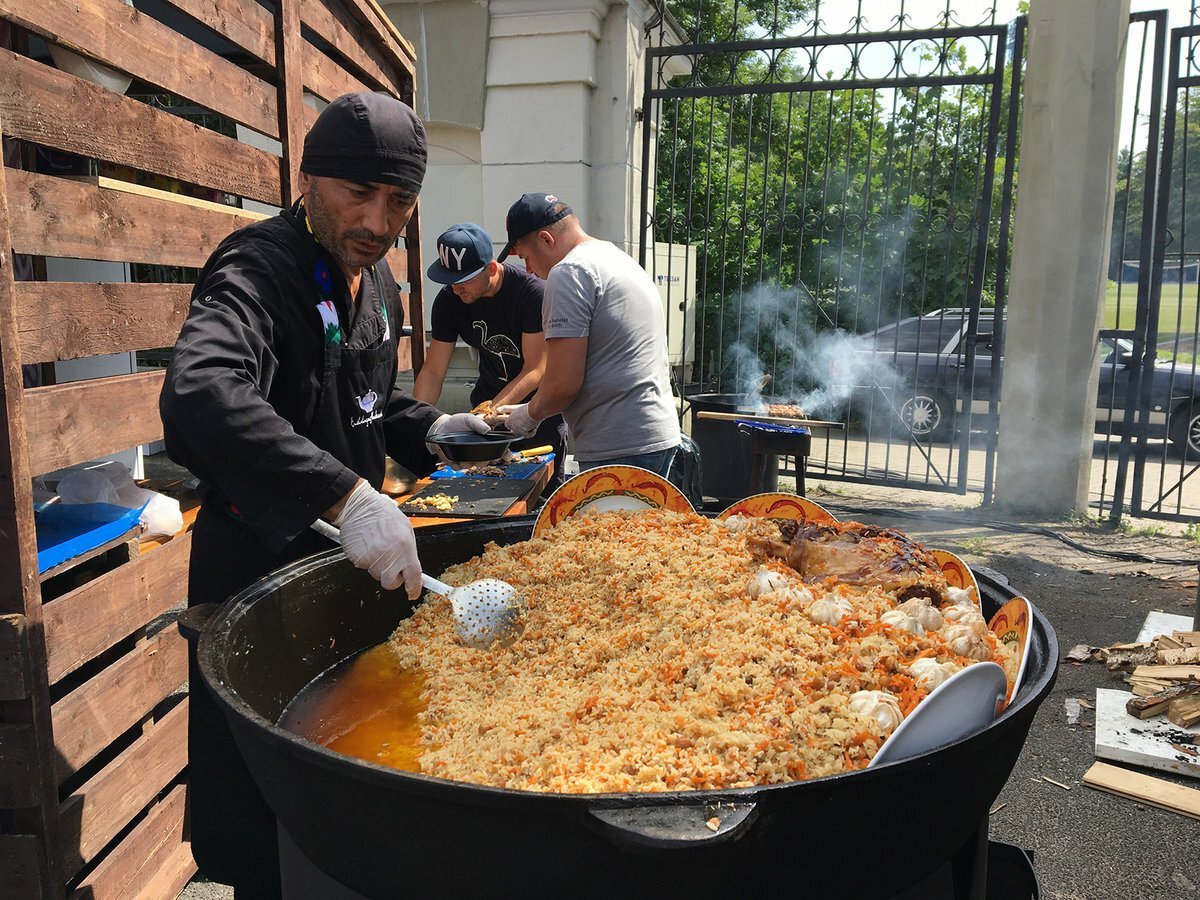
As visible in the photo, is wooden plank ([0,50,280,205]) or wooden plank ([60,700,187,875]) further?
wooden plank ([60,700,187,875])

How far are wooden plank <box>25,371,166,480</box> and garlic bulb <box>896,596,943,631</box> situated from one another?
6.15 feet

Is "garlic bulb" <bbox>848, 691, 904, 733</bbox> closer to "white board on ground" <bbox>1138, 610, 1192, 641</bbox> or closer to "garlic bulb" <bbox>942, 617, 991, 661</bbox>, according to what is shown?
"garlic bulb" <bbox>942, 617, 991, 661</bbox>

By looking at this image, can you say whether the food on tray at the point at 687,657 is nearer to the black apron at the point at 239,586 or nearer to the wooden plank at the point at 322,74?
the black apron at the point at 239,586

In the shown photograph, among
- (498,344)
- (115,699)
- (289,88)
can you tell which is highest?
(289,88)

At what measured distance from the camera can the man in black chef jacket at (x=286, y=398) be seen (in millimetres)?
1662

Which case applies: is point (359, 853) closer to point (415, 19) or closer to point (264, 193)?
point (264, 193)

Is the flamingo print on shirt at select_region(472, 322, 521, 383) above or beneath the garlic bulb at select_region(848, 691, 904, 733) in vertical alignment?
above

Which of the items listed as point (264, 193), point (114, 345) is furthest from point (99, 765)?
point (264, 193)

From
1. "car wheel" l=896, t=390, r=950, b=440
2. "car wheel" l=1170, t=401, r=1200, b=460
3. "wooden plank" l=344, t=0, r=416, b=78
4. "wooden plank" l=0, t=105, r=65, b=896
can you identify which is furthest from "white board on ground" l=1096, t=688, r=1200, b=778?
"car wheel" l=1170, t=401, r=1200, b=460

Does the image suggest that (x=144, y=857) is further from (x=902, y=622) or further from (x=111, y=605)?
(x=902, y=622)

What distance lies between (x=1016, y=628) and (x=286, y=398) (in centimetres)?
169

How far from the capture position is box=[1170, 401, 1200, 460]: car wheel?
9.74 metres

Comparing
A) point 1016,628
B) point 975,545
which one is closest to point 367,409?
point 1016,628

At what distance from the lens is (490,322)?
205 inches
